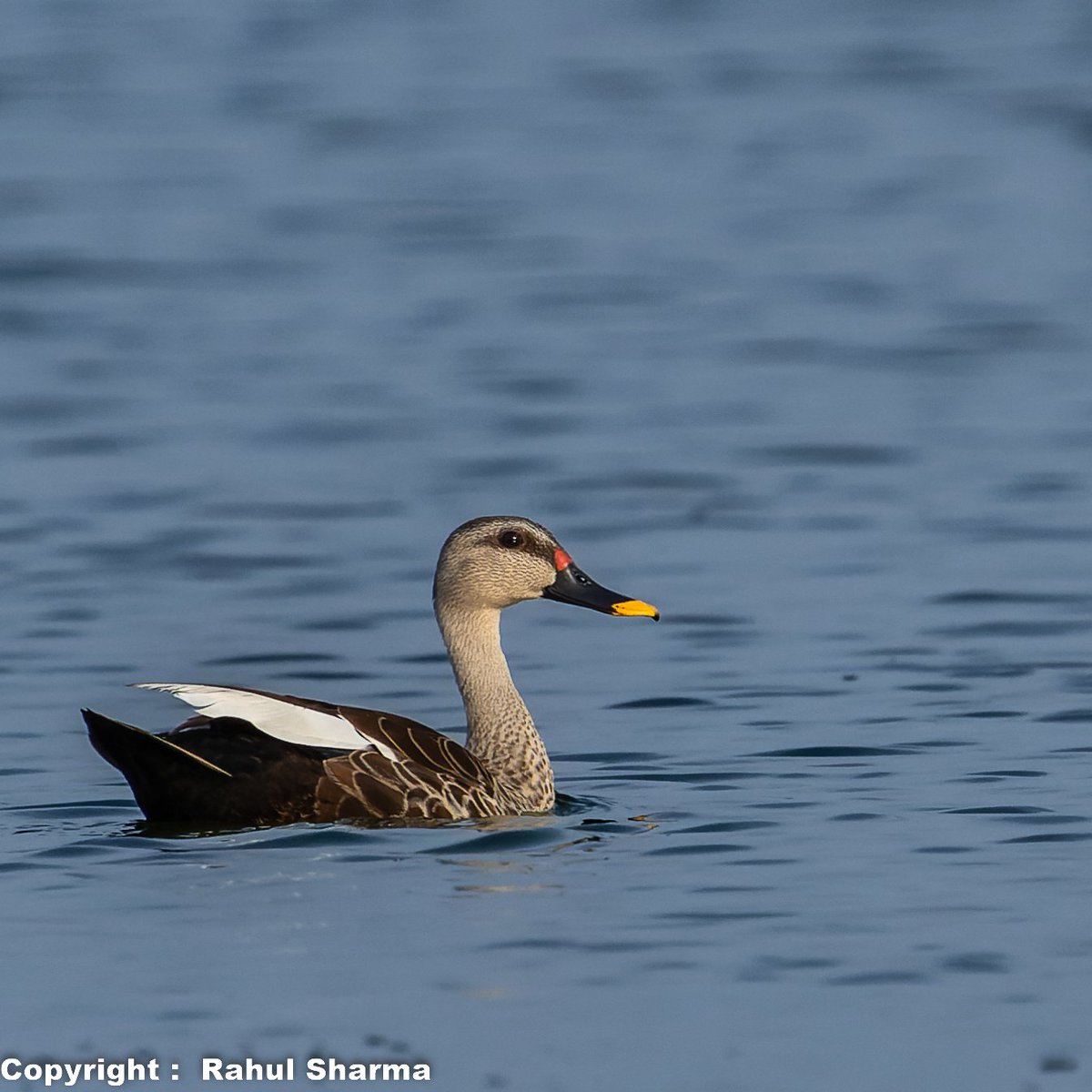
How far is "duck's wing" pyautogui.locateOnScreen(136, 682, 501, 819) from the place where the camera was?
11094 mm

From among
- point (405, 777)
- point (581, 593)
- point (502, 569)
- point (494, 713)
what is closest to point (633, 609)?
point (581, 593)

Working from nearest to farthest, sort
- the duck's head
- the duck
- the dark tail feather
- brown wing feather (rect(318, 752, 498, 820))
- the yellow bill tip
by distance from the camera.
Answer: the dark tail feather < the duck < brown wing feather (rect(318, 752, 498, 820)) < the yellow bill tip < the duck's head

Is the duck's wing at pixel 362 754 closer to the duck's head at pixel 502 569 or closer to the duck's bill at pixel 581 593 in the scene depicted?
the duck's head at pixel 502 569

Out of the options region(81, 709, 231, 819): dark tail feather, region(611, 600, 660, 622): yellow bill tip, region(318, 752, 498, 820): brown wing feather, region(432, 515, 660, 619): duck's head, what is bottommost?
region(318, 752, 498, 820): brown wing feather

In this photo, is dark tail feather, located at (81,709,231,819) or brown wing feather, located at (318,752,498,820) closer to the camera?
dark tail feather, located at (81,709,231,819)

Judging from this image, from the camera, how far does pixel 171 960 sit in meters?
8.96

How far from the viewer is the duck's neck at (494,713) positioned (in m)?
11.9

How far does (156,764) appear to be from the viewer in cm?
1077

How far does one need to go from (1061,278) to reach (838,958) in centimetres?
1780

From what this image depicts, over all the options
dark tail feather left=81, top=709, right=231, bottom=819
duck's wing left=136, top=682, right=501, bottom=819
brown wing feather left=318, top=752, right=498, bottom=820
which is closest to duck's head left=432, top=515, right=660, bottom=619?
duck's wing left=136, top=682, right=501, bottom=819

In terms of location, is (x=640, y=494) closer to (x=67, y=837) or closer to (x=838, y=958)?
(x=67, y=837)

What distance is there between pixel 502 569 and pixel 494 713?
24.7 inches

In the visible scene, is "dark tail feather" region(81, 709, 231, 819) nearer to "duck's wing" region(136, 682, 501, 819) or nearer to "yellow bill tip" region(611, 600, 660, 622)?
"duck's wing" region(136, 682, 501, 819)

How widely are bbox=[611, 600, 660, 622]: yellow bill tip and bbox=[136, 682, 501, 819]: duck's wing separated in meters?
1.20
